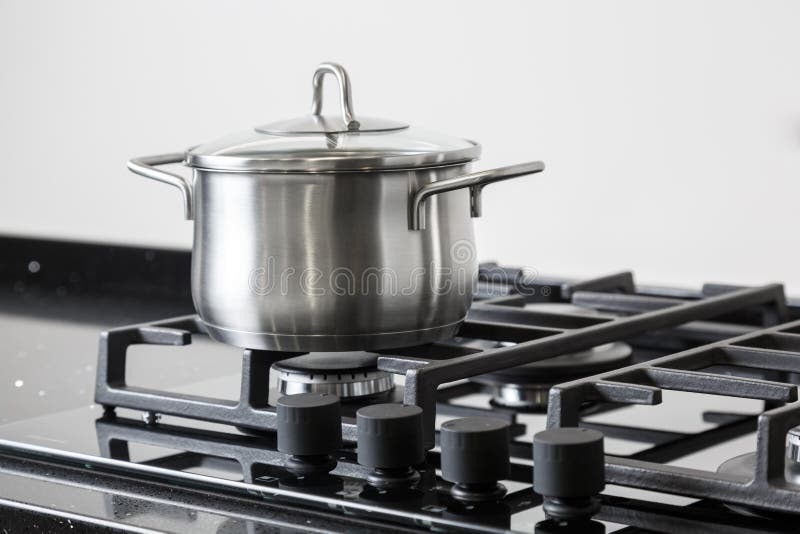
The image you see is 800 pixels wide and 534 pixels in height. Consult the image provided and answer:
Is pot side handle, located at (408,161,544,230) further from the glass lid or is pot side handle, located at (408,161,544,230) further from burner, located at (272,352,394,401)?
burner, located at (272,352,394,401)

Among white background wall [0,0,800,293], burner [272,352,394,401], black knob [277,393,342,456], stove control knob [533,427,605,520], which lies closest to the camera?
stove control knob [533,427,605,520]

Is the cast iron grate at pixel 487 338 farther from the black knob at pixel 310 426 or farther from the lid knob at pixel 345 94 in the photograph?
the lid knob at pixel 345 94

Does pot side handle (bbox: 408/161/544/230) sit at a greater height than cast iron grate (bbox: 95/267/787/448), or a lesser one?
greater

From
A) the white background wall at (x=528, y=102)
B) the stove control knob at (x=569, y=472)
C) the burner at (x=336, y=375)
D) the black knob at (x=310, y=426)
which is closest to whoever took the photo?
the stove control knob at (x=569, y=472)

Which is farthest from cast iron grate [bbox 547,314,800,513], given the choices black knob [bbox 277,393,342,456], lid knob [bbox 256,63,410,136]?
lid knob [bbox 256,63,410,136]

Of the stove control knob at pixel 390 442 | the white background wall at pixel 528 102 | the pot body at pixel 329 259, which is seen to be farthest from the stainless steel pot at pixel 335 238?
the white background wall at pixel 528 102

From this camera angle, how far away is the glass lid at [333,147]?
0.79m

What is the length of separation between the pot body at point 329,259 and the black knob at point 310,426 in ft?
0.23

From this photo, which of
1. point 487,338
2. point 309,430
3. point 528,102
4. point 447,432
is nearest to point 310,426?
point 309,430

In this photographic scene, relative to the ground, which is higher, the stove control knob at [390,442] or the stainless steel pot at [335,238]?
the stainless steel pot at [335,238]

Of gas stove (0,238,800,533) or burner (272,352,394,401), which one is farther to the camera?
burner (272,352,394,401)

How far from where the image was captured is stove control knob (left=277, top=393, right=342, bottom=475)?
738 mm

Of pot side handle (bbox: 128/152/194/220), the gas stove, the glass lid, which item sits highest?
the glass lid

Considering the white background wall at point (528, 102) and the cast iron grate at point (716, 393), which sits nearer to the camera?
the cast iron grate at point (716, 393)
